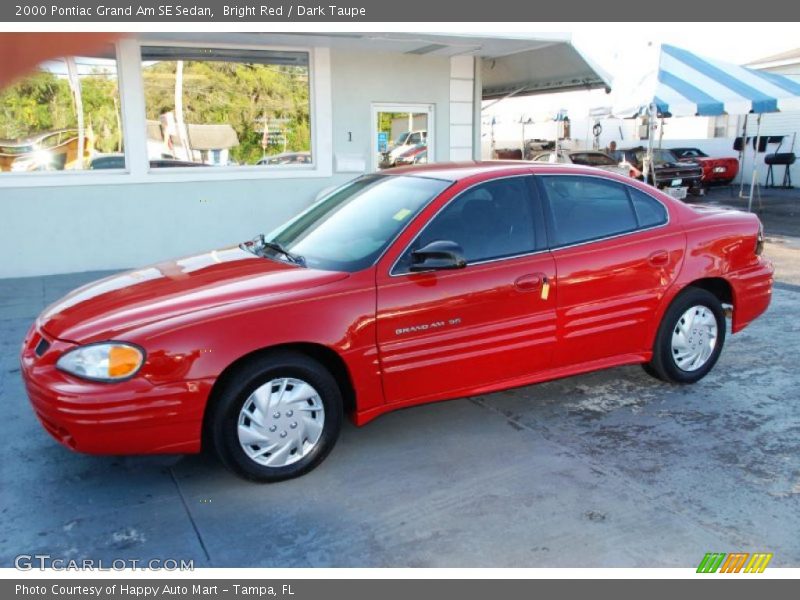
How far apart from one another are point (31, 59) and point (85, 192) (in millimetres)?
8660

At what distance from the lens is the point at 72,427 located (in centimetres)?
332

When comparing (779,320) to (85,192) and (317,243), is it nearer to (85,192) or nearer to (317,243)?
(317,243)

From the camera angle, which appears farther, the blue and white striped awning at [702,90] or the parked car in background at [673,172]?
the parked car in background at [673,172]

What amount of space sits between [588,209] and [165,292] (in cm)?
274

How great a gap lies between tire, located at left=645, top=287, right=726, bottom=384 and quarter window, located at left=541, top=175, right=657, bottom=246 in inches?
27.0

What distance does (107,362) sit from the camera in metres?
3.33

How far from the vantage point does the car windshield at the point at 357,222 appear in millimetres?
4043

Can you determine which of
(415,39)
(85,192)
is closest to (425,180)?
(415,39)

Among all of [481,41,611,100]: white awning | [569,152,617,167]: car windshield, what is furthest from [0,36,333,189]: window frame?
[569,152,617,167]: car windshield

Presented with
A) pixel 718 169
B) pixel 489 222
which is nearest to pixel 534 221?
pixel 489 222

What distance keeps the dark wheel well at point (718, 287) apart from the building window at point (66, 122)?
24.1 feet

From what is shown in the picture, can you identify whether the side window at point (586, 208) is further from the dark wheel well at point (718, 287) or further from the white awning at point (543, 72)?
the white awning at point (543, 72)

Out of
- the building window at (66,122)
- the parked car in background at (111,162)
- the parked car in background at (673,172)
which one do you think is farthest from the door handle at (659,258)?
the parked car in background at (673,172)

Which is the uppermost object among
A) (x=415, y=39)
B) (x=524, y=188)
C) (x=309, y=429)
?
(x=415, y=39)
